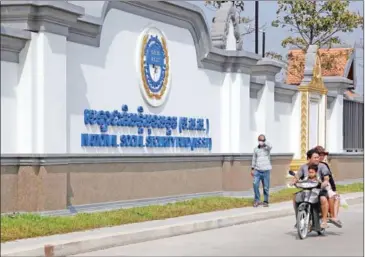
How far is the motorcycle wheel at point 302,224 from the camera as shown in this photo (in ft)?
43.9

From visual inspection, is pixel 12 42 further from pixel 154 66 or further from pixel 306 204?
pixel 306 204

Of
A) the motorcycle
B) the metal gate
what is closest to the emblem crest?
the motorcycle

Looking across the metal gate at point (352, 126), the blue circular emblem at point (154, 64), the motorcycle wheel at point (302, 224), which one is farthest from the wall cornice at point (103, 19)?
the metal gate at point (352, 126)

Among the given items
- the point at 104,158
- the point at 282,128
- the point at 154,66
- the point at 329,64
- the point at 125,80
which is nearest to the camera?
the point at 104,158

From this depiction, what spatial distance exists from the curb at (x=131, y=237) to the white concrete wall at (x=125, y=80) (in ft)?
8.15

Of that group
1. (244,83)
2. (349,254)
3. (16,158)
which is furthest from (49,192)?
(244,83)

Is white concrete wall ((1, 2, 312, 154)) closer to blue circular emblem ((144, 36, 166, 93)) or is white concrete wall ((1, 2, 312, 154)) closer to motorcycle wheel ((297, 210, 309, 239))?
blue circular emblem ((144, 36, 166, 93))

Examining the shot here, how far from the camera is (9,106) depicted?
13.6 meters

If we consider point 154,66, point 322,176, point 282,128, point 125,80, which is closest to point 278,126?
point 282,128

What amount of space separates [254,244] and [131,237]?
1.95m

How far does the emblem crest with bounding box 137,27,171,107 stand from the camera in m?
17.1

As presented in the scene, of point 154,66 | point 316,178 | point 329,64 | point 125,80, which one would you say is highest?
point 329,64

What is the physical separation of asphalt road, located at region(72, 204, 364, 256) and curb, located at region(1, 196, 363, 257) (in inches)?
5.1

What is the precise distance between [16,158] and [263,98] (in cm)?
1029
